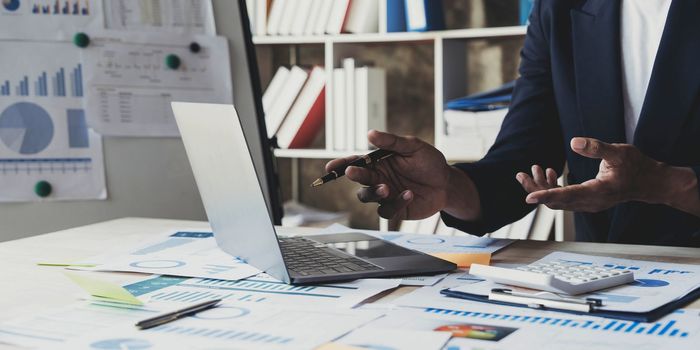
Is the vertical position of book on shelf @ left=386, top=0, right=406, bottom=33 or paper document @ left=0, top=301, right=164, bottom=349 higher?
book on shelf @ left=386, top=0, right=406, bottom=33

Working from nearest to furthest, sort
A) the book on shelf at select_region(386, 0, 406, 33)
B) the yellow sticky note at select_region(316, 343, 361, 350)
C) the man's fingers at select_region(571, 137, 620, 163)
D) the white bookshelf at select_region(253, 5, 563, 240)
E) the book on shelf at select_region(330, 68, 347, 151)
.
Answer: the yellow sticky note at select_region(316, 343, 361, 350) < the man's fingers at select_region(571, 137, 620, 163) < the white bookshelf at select_region(253, 5, 563, 240) < the book on shelf at select_region(386, 0, 406, 33) < the book on shelf at select_region(330, 68, 347, 151)

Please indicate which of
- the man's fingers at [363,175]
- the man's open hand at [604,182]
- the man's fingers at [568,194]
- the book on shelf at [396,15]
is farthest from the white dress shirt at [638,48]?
the book on shelf at [396,15]

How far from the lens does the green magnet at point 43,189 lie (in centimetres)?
182

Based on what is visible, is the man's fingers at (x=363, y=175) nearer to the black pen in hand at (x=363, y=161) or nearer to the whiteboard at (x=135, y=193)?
the black pen in hand at (x=363, y=161)

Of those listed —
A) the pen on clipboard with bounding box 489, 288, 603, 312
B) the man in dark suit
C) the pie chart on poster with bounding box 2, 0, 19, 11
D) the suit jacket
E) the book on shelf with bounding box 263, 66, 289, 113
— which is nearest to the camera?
the pen on clipboard with bounding box 489, 288, 603, 312

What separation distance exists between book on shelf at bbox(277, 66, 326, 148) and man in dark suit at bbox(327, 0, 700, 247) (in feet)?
4.70

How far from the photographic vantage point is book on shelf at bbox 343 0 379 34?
9.62 feet

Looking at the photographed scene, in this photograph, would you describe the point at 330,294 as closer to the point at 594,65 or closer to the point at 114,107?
the point at 594,65

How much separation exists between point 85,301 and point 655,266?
683 mm

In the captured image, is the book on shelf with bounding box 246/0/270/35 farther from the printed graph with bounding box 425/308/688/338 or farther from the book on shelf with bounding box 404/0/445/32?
the printed graph with bounding box 425/308/688/338

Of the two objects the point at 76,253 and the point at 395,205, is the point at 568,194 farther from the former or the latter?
the point at 76,253

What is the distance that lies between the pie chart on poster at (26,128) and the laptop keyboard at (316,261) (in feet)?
2.75

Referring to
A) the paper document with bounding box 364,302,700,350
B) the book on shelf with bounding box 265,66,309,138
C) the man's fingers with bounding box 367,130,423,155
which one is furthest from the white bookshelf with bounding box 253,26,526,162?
the paper document with bounding box 364,302,700,350

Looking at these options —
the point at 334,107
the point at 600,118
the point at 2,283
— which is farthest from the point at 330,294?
the point at 334,107
